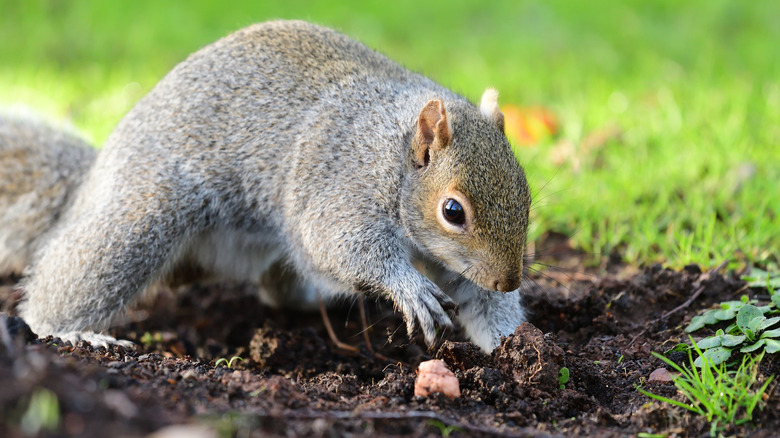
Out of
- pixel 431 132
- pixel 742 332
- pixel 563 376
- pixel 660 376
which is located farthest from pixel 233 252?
pixel 742 332

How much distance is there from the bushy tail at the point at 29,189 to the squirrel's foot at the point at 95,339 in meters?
0.74

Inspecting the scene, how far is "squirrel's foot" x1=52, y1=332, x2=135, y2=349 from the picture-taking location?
11.4 ft

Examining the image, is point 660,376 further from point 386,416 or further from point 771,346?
point 386,416

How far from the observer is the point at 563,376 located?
297 centimetres

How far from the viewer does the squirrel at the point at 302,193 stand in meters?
3.25

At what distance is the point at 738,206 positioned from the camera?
4.53 m

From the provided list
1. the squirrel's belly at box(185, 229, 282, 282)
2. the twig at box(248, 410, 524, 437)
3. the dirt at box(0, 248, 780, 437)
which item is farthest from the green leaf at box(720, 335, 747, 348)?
the squirrel's belly at box(185, 229, 282, 282)

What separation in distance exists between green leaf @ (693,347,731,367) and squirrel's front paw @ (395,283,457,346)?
97cm

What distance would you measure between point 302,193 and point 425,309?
88 cm

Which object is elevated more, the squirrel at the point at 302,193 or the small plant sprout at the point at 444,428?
the squirrel at the point at 302,193

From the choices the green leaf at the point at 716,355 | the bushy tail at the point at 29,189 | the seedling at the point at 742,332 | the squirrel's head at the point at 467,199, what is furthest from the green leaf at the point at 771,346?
the bushy tail at the point at 29,189

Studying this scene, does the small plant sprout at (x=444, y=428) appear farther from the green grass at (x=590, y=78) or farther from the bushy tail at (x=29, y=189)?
the bushy tail at (x=29, y=189)

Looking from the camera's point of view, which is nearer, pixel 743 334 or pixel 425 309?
pixel 743 334

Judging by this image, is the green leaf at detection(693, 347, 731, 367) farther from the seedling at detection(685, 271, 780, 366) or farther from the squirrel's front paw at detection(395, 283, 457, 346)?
the squirrel's front paw at detection(395, 283, 457, 346)
